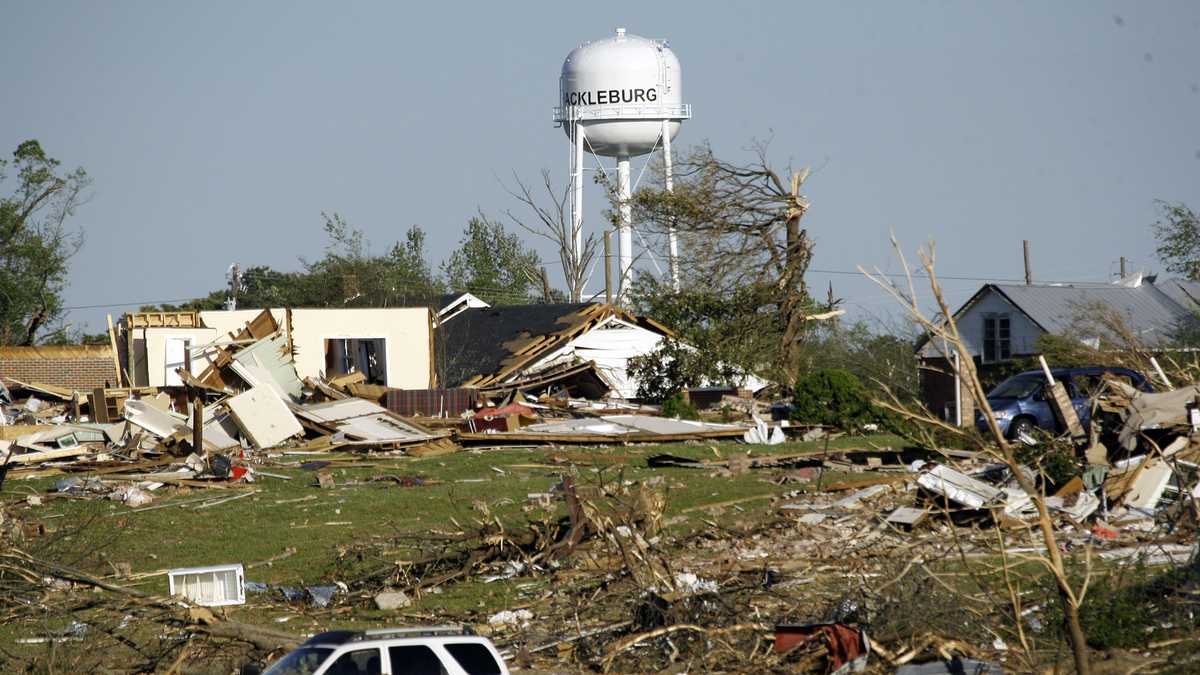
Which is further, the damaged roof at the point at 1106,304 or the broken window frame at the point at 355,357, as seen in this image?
the damaged roof at the point at 1106,304

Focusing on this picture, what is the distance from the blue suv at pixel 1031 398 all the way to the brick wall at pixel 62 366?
24.6 metres

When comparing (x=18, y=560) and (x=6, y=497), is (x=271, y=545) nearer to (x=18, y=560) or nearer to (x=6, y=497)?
(x=18, y=560)

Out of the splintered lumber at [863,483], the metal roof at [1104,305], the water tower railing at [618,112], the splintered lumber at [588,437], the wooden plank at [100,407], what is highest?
the water tower railing at [618,112]

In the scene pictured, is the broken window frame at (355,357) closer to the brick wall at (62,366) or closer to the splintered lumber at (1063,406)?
the brick wall at (62,366)

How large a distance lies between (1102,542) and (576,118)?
40.6 meters

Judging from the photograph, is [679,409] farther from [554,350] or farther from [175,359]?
[175,359]

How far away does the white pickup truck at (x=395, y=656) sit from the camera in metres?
8.58

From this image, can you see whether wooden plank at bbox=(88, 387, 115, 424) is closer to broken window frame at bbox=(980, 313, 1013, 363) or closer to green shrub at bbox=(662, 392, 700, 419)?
green shrub at bbox=(662, 392, 700, 419)

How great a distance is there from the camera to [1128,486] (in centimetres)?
1534

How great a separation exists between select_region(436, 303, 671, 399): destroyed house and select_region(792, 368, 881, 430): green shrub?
8.17m

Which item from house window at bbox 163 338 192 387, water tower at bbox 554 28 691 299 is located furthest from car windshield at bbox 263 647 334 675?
water tower at bbox 554 28 691 299

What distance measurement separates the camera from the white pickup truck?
8578 millimetres

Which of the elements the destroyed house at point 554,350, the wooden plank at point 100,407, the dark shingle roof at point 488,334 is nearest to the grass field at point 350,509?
the wooden plank at point 100,407

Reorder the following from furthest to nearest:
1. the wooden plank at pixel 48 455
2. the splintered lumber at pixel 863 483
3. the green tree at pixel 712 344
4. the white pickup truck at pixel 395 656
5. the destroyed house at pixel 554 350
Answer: the destroyed house at pixel 554 350 < the green tree at pixel 712 344 < the wooden plank at pixel 48 455 < the splintered lumber at pixel 863 483 < the white pickup truck at pixel 395 656
